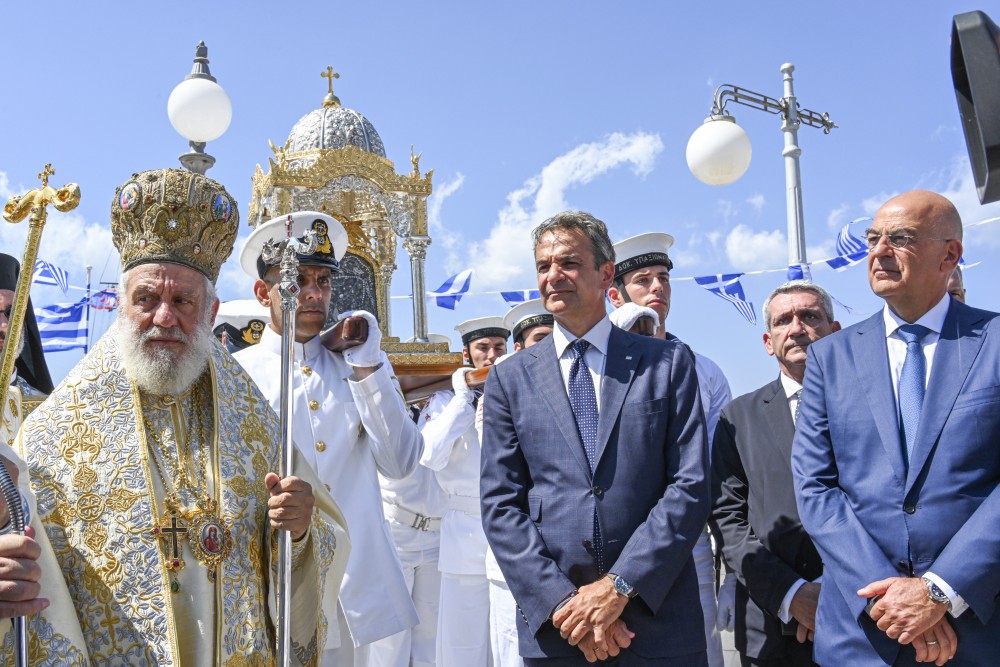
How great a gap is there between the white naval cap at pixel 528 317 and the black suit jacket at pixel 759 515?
2.47m

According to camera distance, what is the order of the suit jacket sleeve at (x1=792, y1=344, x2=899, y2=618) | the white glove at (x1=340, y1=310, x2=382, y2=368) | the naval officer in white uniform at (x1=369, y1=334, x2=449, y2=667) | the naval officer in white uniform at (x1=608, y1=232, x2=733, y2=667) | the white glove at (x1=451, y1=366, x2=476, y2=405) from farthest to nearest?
1. the naval officer in white uniform at (x1=369, y1=334, x2=449, y2=667)
2. the white glove at (x1=451, y1=366, x2=476, y2=405)
3. the naval officer in white uniform at (x1=608, y1=232, x2=733, y2=667)
4. the white glove at (x1=340, y1=310, x2=382, y2=368)
5. the suit jacket sleeve at (x1=792, y1=344, x2=899, y2=618)

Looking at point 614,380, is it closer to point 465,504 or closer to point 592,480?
point 592,480

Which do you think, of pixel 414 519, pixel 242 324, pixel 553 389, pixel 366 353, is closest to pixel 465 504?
Answer: pixel 414 519

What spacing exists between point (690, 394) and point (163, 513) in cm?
199

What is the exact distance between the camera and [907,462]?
3.47 meters

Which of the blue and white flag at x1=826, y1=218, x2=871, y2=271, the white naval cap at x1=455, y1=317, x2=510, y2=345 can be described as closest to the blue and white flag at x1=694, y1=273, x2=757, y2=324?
the blue and white flag at x1=826, y1=218, x2=871, y2=271

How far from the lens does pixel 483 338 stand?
27.5ft

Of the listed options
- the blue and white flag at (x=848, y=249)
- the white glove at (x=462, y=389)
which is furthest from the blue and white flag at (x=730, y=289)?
the white glove at (x=462, y=389)

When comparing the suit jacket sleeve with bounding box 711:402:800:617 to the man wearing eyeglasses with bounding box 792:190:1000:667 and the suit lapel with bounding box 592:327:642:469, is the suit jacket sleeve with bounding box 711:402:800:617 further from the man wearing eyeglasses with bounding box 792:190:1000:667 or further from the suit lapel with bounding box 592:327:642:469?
the suit lapel with bounding box 592:327:642:469

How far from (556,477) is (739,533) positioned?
1.03 meters

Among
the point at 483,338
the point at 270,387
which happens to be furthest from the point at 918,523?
the point at 483,338

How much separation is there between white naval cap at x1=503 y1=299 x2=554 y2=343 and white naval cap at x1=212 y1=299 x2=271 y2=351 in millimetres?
3072

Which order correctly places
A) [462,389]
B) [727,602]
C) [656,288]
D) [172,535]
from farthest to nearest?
[462,389] → [656,288] → [727,602] → [172,535]

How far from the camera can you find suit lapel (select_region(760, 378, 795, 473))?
4324 millimetres
